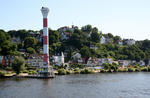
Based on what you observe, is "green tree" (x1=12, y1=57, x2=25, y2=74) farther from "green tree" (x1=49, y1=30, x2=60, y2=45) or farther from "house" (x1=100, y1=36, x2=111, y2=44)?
"house" (x1=100, y1=36, x2=111, y2=44)

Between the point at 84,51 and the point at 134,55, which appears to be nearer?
the point at 84,51

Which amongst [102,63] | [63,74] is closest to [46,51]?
[63,74]

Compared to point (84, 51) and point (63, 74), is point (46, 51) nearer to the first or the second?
point (63, 74)

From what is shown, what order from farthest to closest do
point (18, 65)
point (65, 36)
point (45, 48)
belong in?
1. point (65, 36)
2. point (45, 48)
3. point (18, 65)

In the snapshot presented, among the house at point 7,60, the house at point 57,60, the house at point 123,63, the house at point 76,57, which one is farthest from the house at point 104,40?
the house at point 7,60

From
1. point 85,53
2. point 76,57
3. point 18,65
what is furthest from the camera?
point 85,53

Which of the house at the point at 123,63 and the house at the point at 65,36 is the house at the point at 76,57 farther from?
the house at the point at 65,36

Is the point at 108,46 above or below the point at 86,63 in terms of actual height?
above

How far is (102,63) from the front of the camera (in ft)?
418

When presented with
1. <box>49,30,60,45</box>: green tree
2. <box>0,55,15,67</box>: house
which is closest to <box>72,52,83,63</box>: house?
<box>49,30,60,45</box>: green tree

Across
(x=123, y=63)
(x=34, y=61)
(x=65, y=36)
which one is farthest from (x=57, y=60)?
(x=123, y=63)

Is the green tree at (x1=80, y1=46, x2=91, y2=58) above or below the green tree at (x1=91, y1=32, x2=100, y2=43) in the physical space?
below

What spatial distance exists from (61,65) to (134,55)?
5869 cm

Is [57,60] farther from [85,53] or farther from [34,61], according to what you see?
[85,53]
